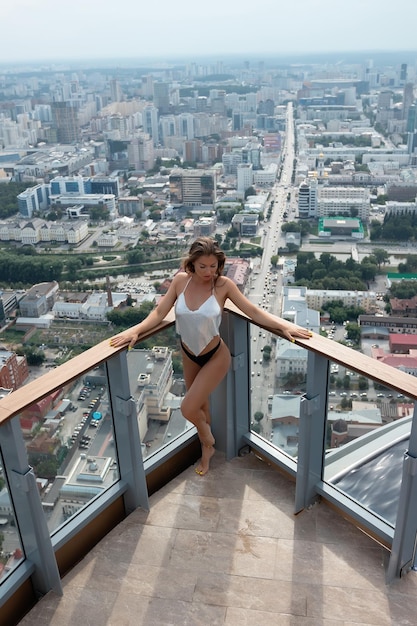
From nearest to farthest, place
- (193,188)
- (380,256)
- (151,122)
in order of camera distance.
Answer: (380,256) → (193,188) → (151,122)

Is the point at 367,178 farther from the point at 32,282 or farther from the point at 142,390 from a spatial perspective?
the point at 142,390

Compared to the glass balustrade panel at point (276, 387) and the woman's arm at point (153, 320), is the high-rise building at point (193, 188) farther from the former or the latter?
the woman's arm at point (153, 320)

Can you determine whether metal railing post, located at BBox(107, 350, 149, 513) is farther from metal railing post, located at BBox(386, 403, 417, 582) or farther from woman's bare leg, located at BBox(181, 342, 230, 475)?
metal railing post, located at BBox(386, 403, 417, 582)

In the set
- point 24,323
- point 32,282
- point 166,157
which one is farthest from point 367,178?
point 24,323

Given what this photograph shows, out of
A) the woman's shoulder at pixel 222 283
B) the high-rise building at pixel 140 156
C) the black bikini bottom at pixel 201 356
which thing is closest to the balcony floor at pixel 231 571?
the black bikini bottom at pixel 201 356

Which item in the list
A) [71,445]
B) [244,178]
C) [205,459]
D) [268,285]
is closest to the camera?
[71,445]

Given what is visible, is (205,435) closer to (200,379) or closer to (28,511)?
(200,379)

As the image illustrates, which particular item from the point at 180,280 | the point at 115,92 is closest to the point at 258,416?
the point at 180,280
